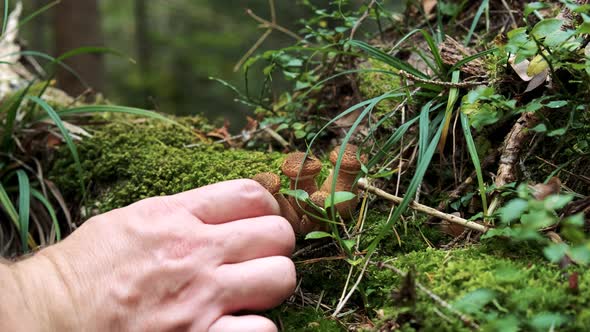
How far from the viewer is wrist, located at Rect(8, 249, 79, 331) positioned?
1026 mm

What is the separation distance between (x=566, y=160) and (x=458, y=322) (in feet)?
2.02

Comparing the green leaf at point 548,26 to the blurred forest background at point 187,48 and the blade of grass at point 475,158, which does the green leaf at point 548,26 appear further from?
the blurred forest background at point 187,48

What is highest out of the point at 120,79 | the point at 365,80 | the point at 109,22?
the point at 365,80

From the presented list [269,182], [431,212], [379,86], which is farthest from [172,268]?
[379,86]

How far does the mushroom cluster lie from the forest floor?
4cm

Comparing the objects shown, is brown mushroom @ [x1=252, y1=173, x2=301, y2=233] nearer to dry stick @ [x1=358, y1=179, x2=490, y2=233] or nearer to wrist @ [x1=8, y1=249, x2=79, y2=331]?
dry stick @ [x1=358, y1=179, x2=490, y2=233]

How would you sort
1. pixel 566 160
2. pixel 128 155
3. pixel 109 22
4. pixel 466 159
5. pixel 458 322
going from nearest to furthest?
pixel 458 322, pixel 566 160, pixel 466 159, pixel 128 155, pixel 109 22

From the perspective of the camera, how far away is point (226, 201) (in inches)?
45.4

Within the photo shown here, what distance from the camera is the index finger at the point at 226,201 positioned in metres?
1.15

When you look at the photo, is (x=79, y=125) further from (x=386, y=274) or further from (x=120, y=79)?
(x=120, y=79)

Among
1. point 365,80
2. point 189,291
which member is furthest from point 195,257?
point 365,80

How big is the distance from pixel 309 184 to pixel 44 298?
0.68 m

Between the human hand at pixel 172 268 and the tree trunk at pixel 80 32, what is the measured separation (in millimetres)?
A: 4356

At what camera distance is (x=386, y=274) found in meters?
1.13
